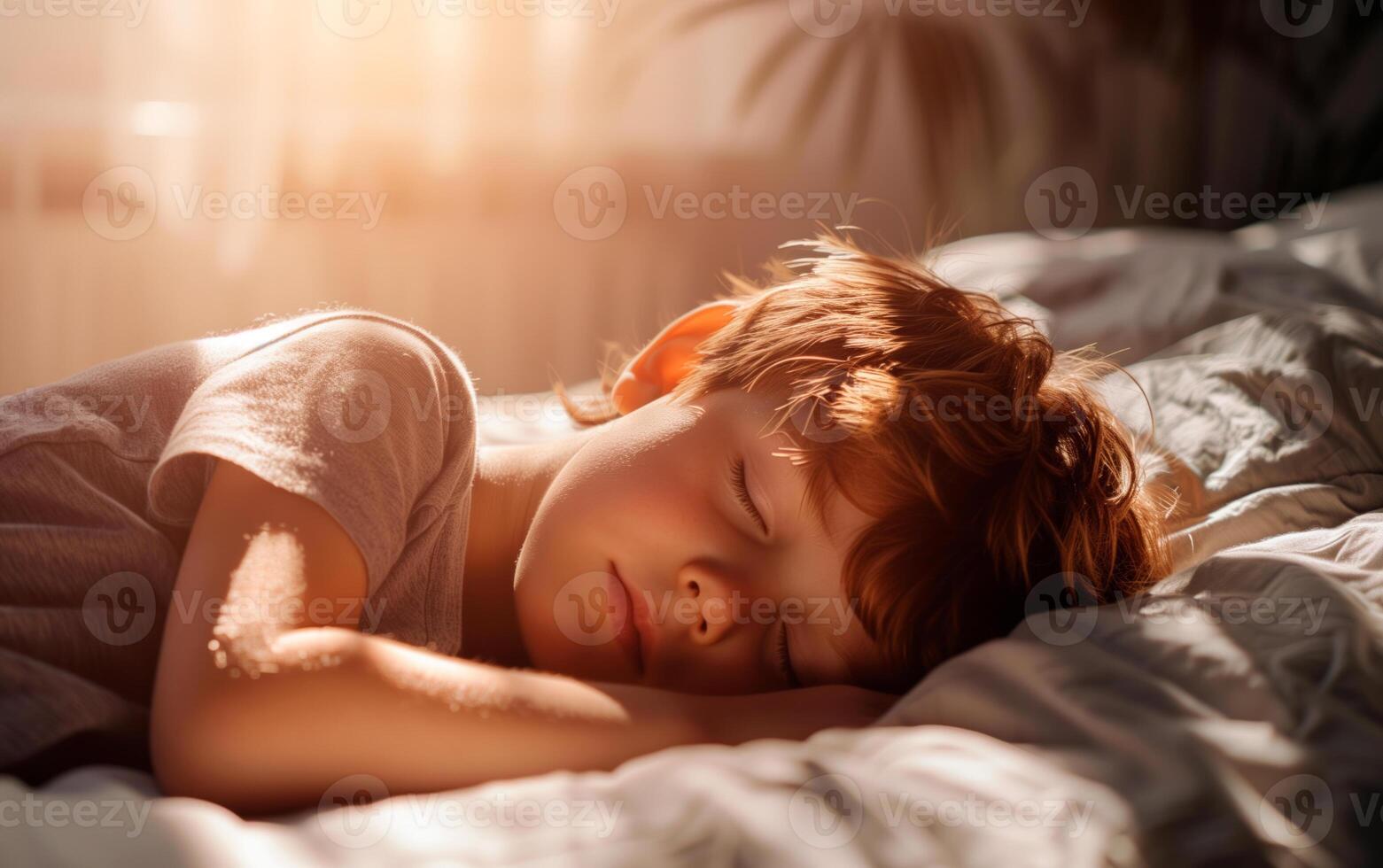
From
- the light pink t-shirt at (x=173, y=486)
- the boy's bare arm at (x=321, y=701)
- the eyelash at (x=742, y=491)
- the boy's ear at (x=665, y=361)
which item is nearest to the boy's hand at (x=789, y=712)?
the boy's bare arm at (x=321, y=701)

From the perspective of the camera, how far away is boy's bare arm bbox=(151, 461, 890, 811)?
582 mm

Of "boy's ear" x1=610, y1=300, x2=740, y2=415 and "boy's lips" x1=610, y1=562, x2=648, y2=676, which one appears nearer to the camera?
"boy's lips" x1=610, y1=562, x2=648, y2=676

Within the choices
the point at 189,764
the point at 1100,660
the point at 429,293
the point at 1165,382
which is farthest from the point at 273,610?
the point at 429,293

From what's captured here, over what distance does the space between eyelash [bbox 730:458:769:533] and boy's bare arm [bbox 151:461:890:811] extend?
0.16m

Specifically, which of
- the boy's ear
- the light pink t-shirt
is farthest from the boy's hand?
the boy's ear

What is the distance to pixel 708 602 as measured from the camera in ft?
2.48

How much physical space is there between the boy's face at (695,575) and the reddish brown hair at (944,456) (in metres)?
0.02

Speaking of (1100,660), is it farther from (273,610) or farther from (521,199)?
(521,199)

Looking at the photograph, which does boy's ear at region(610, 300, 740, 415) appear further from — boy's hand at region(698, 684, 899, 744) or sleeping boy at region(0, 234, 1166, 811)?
boy's hand at region(698, 684, 899, 744)

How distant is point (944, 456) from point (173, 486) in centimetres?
57

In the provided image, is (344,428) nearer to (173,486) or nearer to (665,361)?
(173,486)

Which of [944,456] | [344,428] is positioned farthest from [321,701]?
[944,456]

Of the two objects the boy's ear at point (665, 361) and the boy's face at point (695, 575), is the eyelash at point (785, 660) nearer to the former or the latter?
the boy's face at point (695, 575)

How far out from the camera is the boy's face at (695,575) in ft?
2.52
